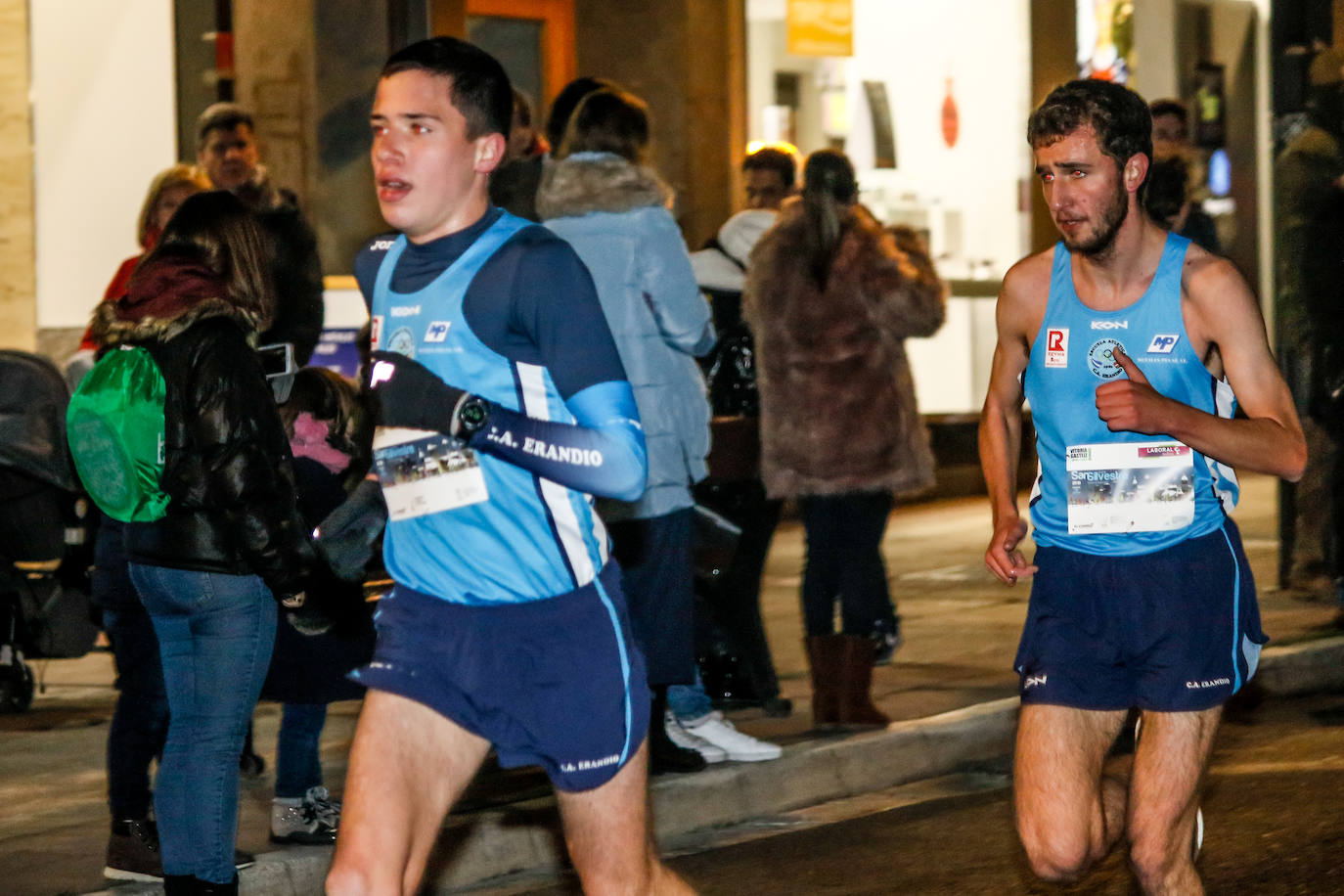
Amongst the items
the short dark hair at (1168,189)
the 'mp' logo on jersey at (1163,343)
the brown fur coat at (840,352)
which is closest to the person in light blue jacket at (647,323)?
the brown fur coat at (840,352)

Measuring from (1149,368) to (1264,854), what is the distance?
237 centimetres

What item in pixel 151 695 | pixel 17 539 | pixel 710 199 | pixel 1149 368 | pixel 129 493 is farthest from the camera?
pixel 710 199

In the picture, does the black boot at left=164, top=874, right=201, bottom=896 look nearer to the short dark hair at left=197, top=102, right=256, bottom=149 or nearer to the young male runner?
the young male runner

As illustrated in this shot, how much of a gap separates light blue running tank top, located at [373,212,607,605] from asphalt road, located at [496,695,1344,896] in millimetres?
2491

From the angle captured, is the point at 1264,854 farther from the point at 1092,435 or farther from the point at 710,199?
the point at 710,199

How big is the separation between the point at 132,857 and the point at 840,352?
11.3 feet

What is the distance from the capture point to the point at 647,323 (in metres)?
6.90

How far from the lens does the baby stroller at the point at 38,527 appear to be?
8.09 m

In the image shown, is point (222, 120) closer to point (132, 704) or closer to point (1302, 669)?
point (132, 704)

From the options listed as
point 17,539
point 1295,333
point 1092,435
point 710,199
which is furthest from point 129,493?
point 710,199

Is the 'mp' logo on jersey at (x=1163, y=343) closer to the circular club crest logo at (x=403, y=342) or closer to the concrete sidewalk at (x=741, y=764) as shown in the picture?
the circular club crest logo at (x=403, y=342)

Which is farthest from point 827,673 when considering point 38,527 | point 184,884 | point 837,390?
point 38,527

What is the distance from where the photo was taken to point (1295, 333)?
1066 cm

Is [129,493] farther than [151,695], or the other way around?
[151,695]
